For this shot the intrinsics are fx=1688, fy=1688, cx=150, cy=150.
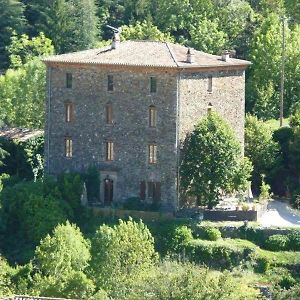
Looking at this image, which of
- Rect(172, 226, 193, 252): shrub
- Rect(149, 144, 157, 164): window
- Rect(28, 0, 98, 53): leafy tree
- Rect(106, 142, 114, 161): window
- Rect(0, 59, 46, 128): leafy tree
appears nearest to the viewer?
Rect(172, 226, 193, 252): shrub

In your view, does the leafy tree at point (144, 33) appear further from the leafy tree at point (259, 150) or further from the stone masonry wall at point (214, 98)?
the stone masonry wall at point (214, 98)

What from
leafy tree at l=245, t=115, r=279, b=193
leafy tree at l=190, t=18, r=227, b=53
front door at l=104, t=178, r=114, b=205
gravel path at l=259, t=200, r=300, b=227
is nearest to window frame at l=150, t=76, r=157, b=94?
front door at l=104, t=178, r=114, b=205

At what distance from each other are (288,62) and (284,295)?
34.7 metres

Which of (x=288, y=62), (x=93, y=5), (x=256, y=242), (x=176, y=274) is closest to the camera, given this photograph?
(x=176, y=274)

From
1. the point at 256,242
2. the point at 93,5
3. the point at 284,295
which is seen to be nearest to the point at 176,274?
the point at 284,295

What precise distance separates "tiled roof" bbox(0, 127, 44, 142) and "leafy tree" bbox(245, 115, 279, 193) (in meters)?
10.7

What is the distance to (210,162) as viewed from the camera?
7694 cm

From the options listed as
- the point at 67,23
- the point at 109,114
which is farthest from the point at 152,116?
the point at 67,23

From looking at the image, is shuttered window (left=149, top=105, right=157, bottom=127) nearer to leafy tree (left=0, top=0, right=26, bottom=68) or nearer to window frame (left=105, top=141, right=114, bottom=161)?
window frame (left=105, top=141, right=114, bottom=161)

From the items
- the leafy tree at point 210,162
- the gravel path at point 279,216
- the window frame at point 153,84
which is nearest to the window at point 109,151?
the window frame at point 153,84

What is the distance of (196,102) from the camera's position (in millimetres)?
78438

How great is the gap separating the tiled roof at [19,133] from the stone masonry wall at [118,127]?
185 inches

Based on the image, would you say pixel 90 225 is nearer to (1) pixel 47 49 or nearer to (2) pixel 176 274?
(2) pixel 176 274

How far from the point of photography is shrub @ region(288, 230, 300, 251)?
247 ft
